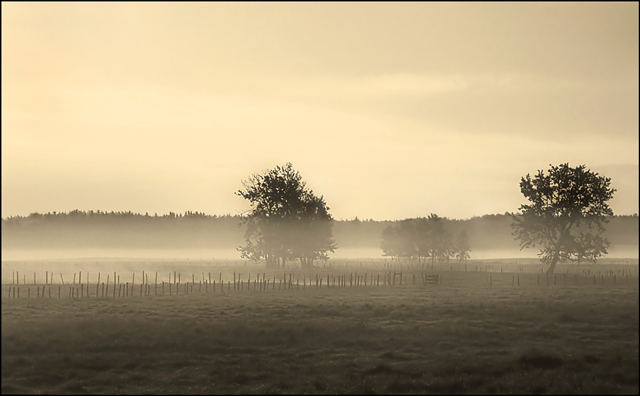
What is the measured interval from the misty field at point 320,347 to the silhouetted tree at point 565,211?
43.0 metres

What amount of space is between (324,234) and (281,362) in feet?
238

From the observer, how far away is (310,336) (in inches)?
1316

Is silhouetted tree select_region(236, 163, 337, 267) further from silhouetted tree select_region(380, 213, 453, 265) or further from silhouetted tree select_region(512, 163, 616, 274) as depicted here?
silhouetted tree select_region(380, 213, 453, 265)

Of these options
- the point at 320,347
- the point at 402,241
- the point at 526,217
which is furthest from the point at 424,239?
the point at 320,347

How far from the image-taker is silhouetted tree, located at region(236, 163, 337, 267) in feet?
283

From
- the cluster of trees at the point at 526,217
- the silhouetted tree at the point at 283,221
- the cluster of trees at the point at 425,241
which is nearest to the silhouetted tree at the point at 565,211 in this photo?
the cluster of trees at the point at 526,217

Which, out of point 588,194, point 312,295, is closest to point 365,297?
point 312,295

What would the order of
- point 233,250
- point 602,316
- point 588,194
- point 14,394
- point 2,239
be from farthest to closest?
1. point 233,250
2. point 588,194
3. point 602,316
4. point 2,239
5. point 14,394

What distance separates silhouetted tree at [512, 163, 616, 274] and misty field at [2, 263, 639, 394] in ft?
141

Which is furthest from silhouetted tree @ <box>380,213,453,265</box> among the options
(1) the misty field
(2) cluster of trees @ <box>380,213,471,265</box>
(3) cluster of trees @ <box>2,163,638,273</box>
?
(1) the misty field

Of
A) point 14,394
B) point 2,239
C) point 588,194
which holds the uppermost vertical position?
point 588,194

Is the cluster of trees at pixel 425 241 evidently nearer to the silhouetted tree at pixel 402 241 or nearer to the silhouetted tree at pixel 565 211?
the silhouetted tree at pixel 402 241

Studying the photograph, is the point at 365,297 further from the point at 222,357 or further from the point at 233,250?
the point at 233,250

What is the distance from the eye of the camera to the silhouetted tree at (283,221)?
283 ft
